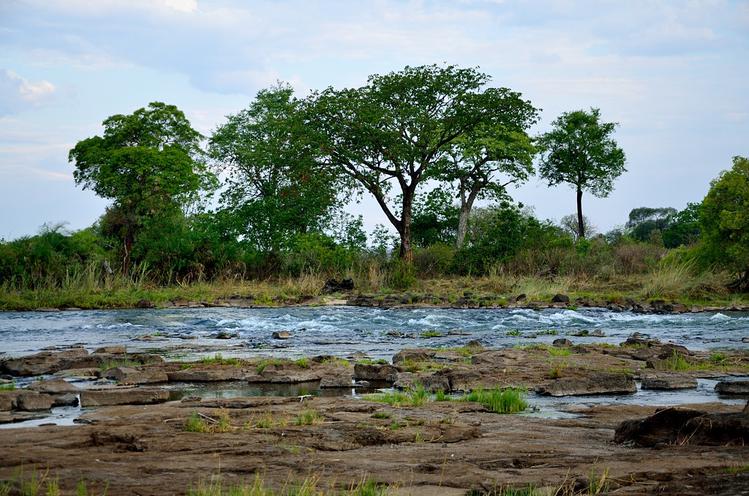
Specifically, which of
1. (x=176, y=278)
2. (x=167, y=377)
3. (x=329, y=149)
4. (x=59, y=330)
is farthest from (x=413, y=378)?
(x=329, y=149)

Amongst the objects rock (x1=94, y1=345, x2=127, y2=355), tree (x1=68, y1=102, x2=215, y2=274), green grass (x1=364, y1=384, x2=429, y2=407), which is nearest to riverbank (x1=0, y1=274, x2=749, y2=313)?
tree (x1=68, y1=102, x2=215, y2=274)

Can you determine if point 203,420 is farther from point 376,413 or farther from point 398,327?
point 398,327

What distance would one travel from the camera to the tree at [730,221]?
105ft

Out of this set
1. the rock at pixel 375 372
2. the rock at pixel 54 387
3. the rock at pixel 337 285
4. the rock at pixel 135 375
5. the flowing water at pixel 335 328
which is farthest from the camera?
the rock at pixel 337 285

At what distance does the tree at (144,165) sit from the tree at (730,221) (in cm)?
2665

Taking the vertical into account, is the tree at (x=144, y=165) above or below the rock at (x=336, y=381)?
above

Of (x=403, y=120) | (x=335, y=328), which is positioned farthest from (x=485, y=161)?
(x=335, y=328)

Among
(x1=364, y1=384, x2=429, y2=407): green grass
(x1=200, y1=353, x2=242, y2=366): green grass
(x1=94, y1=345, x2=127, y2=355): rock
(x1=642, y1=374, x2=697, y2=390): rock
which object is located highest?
(x1=94, y1=345, x2=127, y2=355): rock

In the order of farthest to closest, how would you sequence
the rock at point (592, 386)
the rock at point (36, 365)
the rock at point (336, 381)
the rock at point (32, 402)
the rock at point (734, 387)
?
the rock at point (36, 365) < the rock at point (336, 381) < the rock at point (592, 386) < the rock at point (734, 387) < the rock at point (32, 402)

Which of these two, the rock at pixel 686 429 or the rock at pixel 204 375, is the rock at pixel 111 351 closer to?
the rock at pixel 204 375

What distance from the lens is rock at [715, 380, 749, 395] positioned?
10453mm

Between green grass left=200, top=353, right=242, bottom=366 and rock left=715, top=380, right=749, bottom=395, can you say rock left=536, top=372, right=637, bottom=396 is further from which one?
green grass left=200, top=353, right=242, bottom=366

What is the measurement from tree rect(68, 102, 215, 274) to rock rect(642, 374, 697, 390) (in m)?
35.7

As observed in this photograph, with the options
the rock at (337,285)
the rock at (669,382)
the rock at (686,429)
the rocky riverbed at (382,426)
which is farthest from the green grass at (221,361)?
the rock at (337,285)
